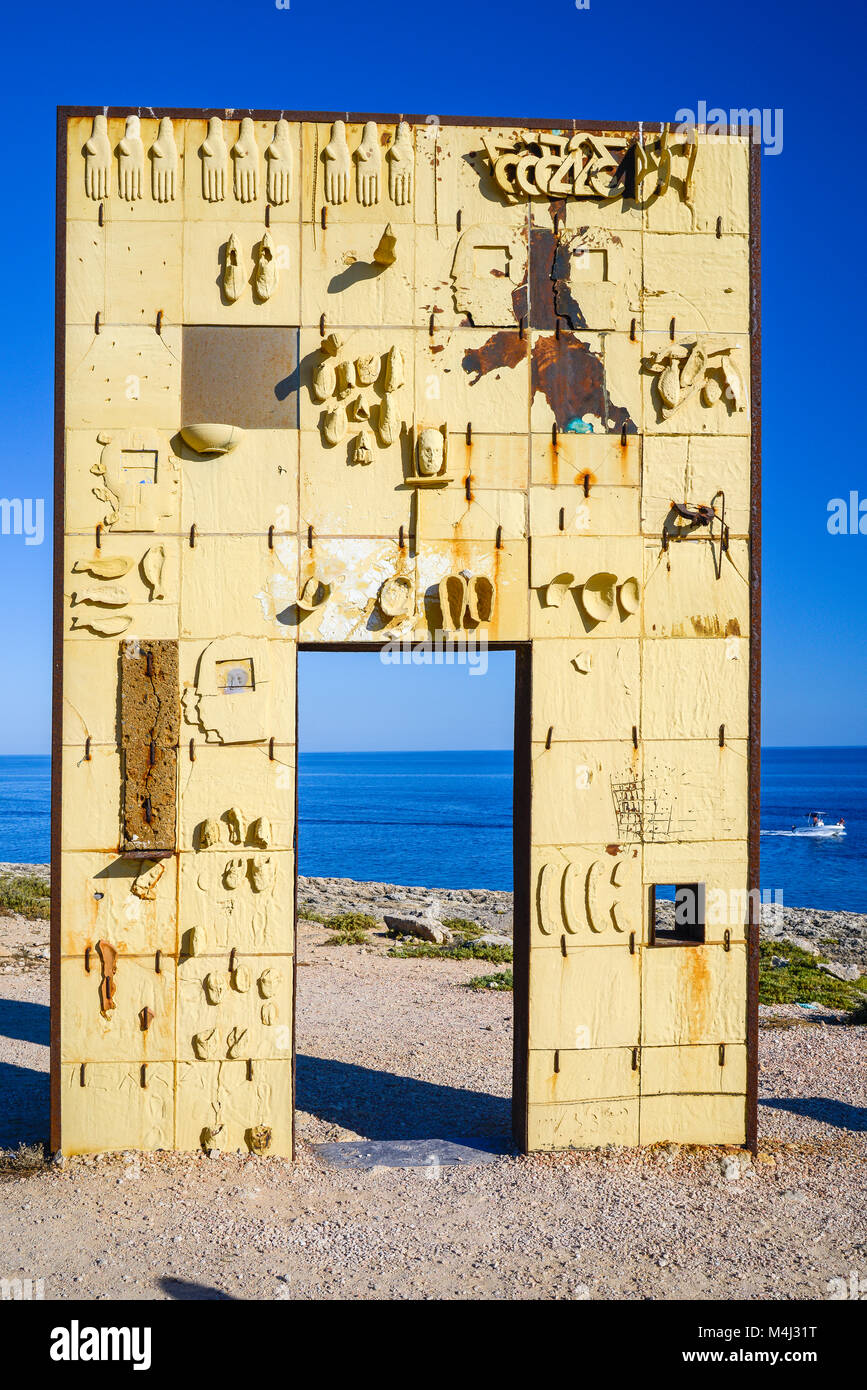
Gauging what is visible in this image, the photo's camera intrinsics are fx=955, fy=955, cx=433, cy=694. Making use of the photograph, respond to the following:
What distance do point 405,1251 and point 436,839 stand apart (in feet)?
203

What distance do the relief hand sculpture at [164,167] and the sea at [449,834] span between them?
35.4 meters

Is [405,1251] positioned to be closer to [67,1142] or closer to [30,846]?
[67,1142]

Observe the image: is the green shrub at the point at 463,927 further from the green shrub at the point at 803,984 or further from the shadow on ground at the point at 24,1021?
the shadow on ground at the point at 24,1021

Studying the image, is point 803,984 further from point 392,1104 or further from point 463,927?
point 392,1104

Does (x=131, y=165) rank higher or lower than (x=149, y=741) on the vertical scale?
higher

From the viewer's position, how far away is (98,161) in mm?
8141

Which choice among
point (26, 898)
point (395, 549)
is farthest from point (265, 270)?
point (26, 898)

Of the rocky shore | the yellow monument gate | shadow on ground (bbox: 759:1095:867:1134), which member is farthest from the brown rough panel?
the rocky shore

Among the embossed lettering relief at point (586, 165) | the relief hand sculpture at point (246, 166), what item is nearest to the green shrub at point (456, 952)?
the embossed lettering relief at point (586, 165)

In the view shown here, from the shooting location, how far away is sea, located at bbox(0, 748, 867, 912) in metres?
50.2

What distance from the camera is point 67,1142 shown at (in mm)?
8125

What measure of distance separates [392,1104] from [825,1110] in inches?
181
